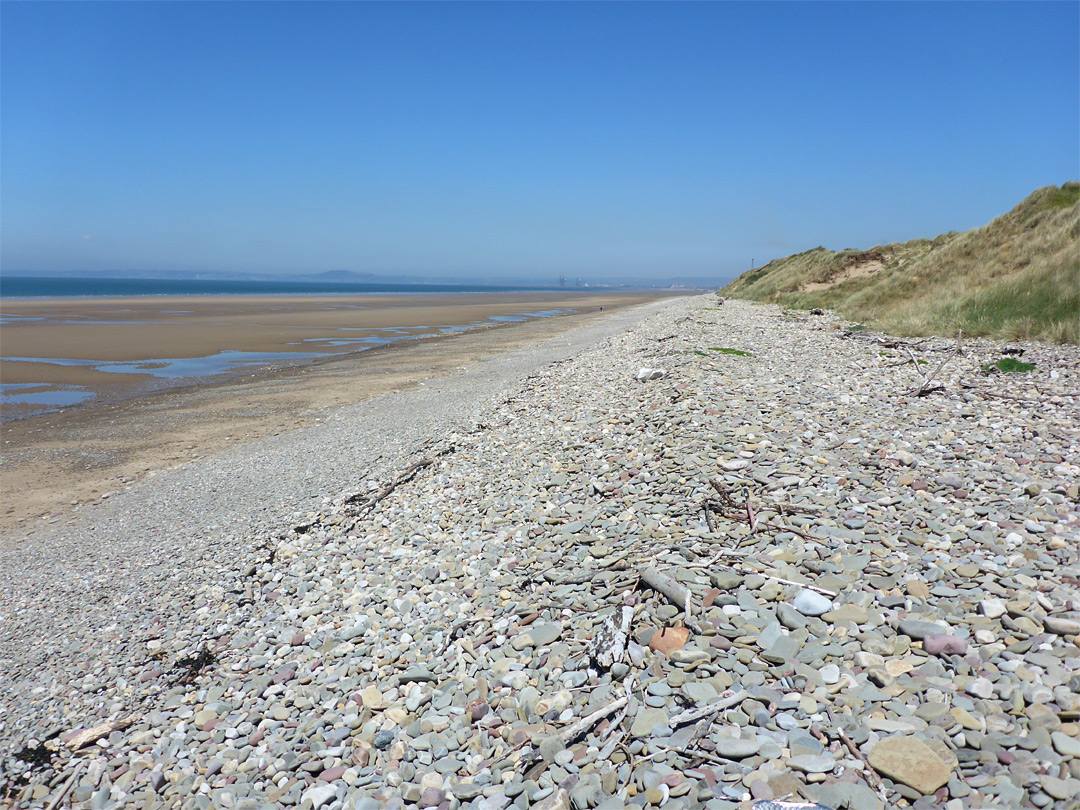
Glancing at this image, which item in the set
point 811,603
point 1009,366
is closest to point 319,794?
point 811,603

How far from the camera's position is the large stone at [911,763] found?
275 centimetres

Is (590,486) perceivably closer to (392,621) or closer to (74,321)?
(392,621)

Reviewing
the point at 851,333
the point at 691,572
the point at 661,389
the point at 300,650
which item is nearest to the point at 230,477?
the point at 300,650

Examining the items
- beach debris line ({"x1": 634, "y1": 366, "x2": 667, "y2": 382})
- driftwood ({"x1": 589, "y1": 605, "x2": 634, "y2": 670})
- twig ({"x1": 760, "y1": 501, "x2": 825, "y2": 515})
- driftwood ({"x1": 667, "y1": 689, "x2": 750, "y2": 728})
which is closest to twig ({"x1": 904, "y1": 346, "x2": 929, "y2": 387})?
beach debris line ({"x1": 634, "y1": 366, "x2": 667, "y2": 382})

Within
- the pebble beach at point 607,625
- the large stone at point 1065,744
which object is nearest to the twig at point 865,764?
the pebble beach at point 607,625

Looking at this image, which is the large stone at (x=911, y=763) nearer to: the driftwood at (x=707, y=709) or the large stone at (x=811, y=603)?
the driftwood at (x=707, y=709)

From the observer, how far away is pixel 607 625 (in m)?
4.30

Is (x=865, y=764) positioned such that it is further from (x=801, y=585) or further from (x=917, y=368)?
(x=917, y=368)

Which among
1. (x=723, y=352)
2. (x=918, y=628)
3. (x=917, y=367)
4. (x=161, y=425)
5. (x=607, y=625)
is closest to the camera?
(x=918, y=628)

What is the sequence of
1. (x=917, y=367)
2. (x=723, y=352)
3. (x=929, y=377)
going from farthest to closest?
(x=723, y=352)
(x=917, y=367)
(x=929, y=377)

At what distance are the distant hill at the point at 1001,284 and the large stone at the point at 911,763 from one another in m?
14.0

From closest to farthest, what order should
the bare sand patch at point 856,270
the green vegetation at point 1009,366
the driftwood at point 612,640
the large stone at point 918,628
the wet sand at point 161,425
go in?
the large stone at point 918,628 < the driftwood at point 612,640 < the green vegetation at point 1009,366 < the wet sand at point 161,425 < the bare sand patch at point 856,270

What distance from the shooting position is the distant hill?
14539 millimetres

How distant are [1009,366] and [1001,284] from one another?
8.49 m
